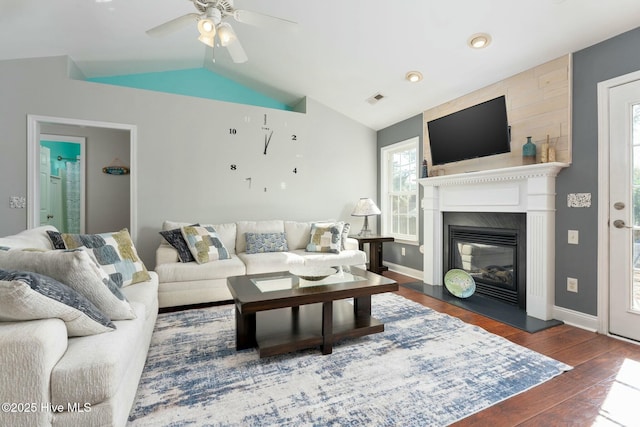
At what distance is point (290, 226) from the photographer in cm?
421

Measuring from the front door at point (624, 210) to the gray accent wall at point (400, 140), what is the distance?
2.06m

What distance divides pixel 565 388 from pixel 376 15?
3.13 meters

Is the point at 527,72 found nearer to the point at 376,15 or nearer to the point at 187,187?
the point at 376,15

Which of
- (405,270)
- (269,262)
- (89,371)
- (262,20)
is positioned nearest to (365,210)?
(405,270)

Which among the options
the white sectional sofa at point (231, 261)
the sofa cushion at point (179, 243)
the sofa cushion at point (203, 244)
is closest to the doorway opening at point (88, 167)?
the sofa cushion at point (179, 243)

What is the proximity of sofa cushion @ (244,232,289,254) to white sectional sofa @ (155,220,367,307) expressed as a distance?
0.31 feet

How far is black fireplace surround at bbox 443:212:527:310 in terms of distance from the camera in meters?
3.02

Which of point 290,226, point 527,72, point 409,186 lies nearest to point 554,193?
point 527,72

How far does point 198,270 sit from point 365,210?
8.44 ft

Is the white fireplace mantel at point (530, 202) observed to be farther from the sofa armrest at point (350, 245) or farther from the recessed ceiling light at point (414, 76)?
the sofa armrest at point (350, 245)

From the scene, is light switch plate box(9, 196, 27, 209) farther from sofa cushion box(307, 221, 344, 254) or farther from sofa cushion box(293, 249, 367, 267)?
sofa cushion box(307, 221, 344, 254)

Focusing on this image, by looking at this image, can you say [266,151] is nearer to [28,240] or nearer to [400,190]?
[400,190]

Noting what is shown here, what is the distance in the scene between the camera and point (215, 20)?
2027mm

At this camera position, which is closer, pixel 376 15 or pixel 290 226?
pixel 376 15
